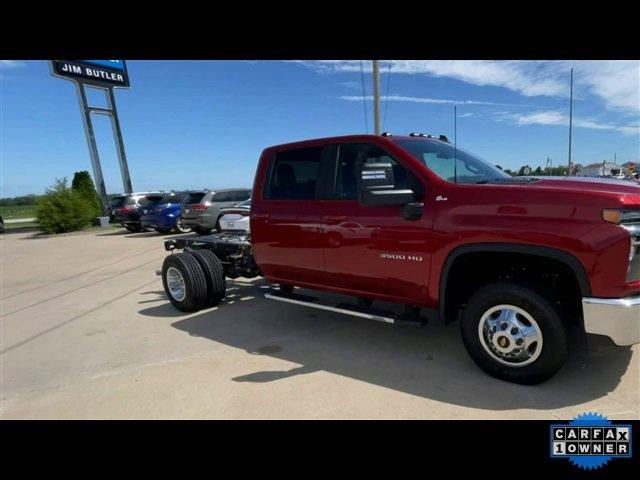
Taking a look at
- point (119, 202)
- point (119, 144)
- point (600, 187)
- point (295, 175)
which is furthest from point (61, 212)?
point (600, 187)

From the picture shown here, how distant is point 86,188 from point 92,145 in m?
3.58

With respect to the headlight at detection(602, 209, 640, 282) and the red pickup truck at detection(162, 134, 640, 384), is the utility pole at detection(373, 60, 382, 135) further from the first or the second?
the headlight at detection(602, 209, 640, 282)

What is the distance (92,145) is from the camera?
2716cm

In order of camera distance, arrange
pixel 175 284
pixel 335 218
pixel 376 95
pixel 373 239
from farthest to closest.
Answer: pixel 376 95 → pixel 175 284 → pixel 335 218 → pixel 373 239

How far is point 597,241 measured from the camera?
2.57 m

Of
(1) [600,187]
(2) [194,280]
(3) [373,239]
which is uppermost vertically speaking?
(1) [600,187]

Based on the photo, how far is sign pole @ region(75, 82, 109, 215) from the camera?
86.7 ft

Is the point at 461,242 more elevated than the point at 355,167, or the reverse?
the point at 355,167

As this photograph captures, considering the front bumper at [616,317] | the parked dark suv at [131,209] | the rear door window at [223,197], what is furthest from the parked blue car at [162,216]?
the front bumper at [616,317]

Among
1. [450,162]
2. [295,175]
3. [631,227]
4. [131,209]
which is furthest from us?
[131,209]

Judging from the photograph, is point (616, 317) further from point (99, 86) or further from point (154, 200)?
point (99, 86)

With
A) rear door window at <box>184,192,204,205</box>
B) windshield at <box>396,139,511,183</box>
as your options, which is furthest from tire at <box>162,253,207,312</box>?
rear door window at <box>184,192,204,205</box>

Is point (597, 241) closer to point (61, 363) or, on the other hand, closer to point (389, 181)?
point (389, 181)

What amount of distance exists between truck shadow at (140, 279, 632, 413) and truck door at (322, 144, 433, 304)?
0.66 metres
